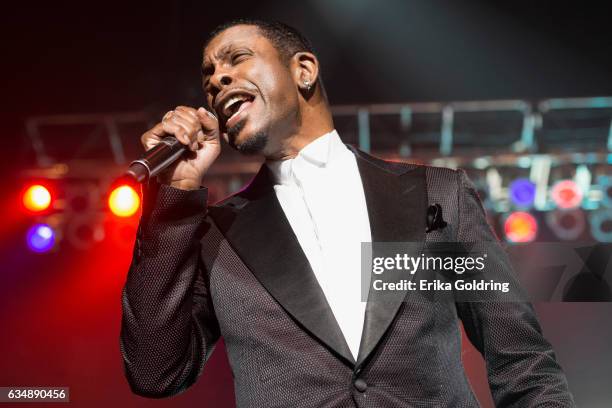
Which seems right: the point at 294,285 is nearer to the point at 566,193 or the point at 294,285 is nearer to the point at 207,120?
the point at 207,120

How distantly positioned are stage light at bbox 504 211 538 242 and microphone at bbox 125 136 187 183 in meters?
3.51

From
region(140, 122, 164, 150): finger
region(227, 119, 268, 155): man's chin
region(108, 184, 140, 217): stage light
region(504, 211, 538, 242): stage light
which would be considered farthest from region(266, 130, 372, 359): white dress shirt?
region(504, 211, 538, 242): stage light

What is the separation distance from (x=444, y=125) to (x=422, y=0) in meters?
1.22

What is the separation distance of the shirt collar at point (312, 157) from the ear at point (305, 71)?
0.61 feet

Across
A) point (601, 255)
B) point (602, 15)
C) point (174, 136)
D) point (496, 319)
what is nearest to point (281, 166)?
point (174, 136)

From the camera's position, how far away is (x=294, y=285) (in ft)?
5.16

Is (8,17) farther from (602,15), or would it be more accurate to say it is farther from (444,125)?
(602,15)

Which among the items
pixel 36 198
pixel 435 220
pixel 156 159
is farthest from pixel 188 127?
pixel 36 198

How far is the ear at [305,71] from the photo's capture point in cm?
206

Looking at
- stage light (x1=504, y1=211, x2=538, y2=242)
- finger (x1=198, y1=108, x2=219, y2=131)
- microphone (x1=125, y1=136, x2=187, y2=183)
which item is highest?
stage light (x1=504, y1=211, x2=538, y2=242)

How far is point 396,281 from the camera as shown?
1576 mm

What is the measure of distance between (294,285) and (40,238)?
10.3 ft

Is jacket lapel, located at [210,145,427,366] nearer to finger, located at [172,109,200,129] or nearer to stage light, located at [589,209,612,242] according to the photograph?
finger, located at [172,109,200,129]

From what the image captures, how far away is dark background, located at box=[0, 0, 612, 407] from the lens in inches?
141
